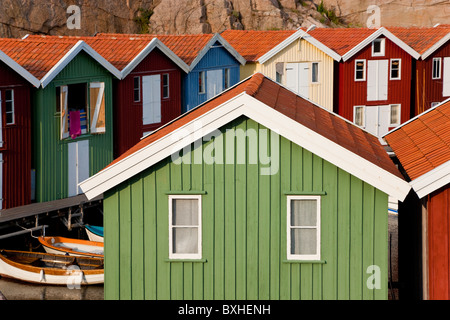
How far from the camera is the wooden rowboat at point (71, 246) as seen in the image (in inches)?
1125

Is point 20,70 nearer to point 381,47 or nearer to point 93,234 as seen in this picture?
point 93,234

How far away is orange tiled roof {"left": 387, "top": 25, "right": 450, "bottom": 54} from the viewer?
161 feet

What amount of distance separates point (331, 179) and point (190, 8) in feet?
178

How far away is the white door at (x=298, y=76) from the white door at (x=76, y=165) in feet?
56.3

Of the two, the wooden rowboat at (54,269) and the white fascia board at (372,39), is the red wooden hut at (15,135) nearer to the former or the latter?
the wooden rowboat at (54,269)

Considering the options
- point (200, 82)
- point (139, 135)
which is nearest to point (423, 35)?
point (200, 82)

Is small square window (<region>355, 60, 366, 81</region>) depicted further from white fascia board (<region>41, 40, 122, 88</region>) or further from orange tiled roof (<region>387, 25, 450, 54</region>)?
white fascia board (<region>41, 40, 122, 88</region>)

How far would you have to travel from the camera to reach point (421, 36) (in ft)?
166

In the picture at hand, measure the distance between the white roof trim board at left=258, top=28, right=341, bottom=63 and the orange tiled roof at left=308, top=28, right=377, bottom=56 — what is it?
0.65 metres

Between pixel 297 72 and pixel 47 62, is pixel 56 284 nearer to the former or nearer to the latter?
pixel 47 62

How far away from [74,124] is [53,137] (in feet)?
4.03

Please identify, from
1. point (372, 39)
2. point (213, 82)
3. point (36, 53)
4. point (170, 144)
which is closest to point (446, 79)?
point (372, 39)

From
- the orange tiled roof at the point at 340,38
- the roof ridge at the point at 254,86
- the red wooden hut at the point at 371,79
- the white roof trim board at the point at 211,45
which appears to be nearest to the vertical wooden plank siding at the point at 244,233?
the roof ridge at the point at 254,86
